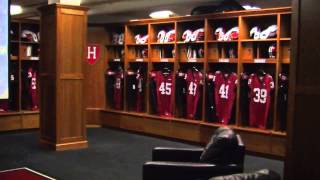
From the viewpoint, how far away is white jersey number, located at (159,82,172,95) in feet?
25.6

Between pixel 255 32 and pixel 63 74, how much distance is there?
3.00 meters

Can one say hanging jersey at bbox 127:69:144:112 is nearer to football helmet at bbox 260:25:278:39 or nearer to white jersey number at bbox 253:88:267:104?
white jersey number at bbox 253:88:267:104

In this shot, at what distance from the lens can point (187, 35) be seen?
7473 mm

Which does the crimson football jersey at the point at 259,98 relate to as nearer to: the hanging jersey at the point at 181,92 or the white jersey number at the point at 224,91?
the white jersey number at the point at 224,91

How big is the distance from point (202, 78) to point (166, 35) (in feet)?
3.99

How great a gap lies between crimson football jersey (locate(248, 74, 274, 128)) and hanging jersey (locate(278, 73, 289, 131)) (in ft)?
0.55

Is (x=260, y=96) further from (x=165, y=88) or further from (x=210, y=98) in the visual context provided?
(x=165, y=88)

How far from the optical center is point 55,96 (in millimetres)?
6387

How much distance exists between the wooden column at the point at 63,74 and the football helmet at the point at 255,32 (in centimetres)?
259

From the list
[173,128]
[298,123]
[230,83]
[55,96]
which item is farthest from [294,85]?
[173,128]

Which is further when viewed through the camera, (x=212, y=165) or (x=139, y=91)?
(x=139, y=91)

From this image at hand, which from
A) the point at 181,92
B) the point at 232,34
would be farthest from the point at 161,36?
the point at 232,34

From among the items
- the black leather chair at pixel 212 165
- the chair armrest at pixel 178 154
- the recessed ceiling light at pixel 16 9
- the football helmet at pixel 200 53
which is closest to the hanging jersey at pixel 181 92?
the football helmet at pixel 200 53

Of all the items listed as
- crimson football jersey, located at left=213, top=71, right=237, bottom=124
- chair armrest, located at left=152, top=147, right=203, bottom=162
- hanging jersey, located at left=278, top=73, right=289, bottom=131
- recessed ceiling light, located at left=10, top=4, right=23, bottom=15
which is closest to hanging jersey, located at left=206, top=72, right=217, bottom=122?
crimson football jersey, located at left=213, top=71, right=237, bottom=124
